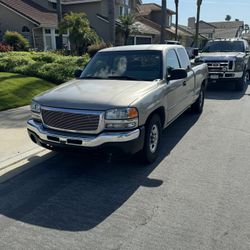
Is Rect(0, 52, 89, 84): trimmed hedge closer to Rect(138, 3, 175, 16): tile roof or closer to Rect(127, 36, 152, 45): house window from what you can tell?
Rect(127, 36, 152, 45): house window

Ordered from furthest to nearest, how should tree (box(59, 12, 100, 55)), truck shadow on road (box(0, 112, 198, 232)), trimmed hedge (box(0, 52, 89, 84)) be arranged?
tree (box(59, 12, 100, 55))
trimmed hedge (box(0, 52, 89, 84))
truck shadow on road (box(0, 112, 198, 232))

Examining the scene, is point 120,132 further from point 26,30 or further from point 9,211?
point 26,30

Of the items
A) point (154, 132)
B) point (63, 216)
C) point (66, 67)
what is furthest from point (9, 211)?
point (66, 67)

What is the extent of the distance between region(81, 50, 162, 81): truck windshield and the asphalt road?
4.64 ft

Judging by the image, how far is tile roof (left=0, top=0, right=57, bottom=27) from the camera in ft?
88.6

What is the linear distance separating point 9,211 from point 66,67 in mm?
10124

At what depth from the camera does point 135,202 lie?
3842 millimetres

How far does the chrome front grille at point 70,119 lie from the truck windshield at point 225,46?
1051 centimetres

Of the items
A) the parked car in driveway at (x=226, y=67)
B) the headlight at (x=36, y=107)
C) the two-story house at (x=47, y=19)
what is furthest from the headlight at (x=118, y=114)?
the two-story house at (x=47, y=19)

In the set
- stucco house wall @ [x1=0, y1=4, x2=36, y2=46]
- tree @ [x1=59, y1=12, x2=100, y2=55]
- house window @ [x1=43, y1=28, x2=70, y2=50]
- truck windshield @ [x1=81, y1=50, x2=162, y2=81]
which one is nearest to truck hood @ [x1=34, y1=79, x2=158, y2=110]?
truck windshield @ [x1=81, y1=50, x2=162, y2=81]

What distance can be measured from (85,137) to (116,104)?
62 centimetres

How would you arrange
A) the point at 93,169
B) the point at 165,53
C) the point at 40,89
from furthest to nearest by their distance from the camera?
the point at 40,89 < the point at 165,53 < the point at 93,169

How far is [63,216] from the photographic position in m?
3.56

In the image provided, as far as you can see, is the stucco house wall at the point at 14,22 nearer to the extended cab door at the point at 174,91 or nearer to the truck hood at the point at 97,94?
the extended cab door at the point at 174,91
